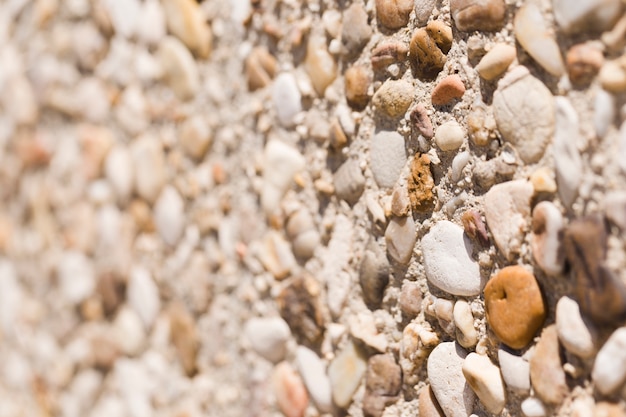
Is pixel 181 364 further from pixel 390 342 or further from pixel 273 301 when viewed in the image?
pixel 390 342

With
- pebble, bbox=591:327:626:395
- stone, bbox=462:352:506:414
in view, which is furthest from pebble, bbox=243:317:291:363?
pebble, bbox=591:327:626:395

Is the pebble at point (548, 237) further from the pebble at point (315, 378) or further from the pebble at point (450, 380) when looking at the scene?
the pebble at point (315, 378)

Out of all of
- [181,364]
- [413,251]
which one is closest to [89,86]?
[181,364]

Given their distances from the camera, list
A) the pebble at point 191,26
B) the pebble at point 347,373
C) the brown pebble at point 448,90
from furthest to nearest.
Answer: the pebble at point 191,26
the pebble at point 347,373
the brown pebble at point 448,90

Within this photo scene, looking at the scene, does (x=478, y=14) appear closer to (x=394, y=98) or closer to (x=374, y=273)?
(x=394, y=98)

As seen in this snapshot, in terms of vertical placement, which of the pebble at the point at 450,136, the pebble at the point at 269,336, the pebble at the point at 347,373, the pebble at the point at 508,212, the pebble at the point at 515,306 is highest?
the pebble at the point at 450,136

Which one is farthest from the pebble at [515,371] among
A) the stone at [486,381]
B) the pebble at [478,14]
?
the pebble at [478,14]

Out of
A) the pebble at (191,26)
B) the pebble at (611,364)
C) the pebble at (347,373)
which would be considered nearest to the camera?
the pebble at (611,364)
